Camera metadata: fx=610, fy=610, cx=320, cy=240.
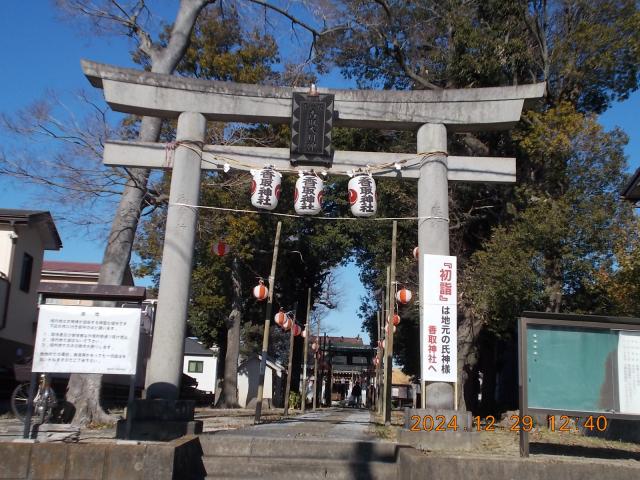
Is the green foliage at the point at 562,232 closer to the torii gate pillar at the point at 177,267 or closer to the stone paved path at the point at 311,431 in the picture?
the stone paved path at the point at 311,431

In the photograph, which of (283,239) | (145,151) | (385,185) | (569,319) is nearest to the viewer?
(569,319)

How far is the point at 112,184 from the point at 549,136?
1119 centimetres

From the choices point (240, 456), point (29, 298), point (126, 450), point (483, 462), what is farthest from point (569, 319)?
point (29, 298)

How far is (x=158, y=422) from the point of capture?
8609mm

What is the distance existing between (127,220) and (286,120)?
13.8 feet

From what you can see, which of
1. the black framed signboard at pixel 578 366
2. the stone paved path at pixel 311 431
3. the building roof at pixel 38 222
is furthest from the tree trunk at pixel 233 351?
the black framed signboard at pixel 578 366

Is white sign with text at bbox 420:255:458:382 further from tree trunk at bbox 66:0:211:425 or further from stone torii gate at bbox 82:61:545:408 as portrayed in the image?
tree trunk at bbox 66:0:211:425

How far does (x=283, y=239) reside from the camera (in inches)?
1052

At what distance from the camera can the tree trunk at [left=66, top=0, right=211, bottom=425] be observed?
444 inches

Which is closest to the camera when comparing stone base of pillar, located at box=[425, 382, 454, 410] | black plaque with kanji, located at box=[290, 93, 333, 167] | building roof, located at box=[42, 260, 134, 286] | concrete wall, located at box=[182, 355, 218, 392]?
stone base of pillar, located at box=[425, 382, 454, 410]

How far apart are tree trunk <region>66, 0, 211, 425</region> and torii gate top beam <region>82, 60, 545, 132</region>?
2.37 metres

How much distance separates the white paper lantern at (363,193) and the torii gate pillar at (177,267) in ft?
8.71

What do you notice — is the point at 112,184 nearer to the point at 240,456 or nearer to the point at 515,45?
the point at 240,456

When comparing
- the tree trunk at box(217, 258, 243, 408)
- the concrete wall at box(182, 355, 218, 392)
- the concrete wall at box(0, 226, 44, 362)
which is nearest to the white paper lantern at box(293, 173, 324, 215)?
the concrete wall at box(0, 226, 44, 362)
